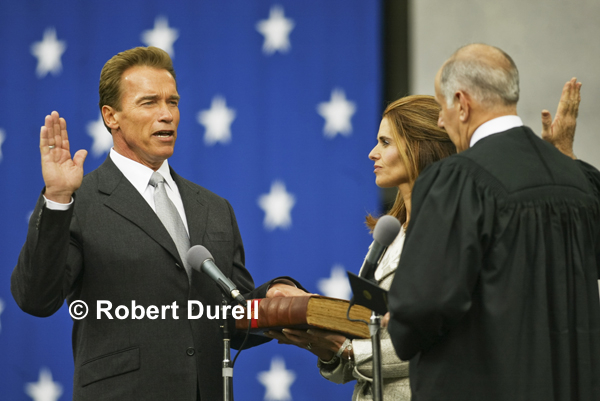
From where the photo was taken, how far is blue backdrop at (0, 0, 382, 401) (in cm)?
360

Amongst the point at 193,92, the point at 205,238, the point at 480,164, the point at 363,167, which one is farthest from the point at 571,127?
the point at 193,92

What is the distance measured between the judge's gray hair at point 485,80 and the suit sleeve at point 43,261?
1.14 metres

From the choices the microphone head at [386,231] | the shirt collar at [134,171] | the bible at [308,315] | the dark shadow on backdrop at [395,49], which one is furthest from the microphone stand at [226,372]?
the dark shadow on backdrop at [395,49]

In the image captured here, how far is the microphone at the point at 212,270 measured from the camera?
1.82 m

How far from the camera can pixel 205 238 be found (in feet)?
7.61

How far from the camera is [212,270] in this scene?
74.5 inches

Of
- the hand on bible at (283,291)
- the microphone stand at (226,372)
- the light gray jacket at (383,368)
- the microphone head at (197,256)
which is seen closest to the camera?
the microphone stand at (226,372)

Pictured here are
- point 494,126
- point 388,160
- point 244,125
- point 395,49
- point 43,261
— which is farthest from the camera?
point 395,49

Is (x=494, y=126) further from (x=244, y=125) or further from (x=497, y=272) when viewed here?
(x=244, y=125)

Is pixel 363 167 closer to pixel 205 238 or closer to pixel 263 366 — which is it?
pixel 263 366

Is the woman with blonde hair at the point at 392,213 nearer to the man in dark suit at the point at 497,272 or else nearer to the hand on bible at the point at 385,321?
the hand on bible at the point at 385,321

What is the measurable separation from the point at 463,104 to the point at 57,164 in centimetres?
115

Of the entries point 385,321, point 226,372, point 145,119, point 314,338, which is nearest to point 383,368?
point 314,338

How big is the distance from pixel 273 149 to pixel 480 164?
7.27 ft
